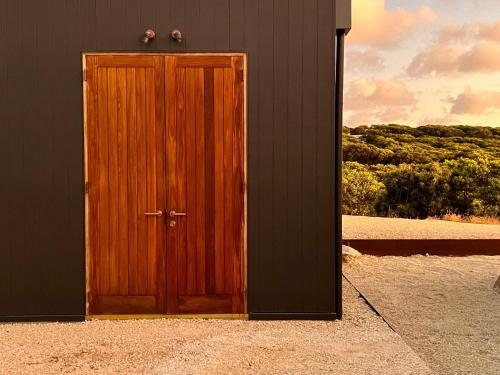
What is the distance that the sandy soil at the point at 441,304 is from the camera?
4.78m

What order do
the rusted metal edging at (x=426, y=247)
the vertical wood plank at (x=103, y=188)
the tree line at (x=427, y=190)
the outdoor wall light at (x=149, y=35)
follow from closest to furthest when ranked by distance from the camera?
the outdoor wall light at (x=149, y=35) < the vertical wood plank at (x=103, y=188) < the rusted metal edging at (x=426, y=247) < the tree line at (x=427, y=190)

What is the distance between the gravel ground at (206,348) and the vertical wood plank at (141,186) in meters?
0.43

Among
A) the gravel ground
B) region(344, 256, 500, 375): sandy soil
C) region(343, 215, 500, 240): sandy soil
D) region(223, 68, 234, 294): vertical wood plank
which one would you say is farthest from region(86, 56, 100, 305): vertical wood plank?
region(343, 215, 500, 240): sandy soil

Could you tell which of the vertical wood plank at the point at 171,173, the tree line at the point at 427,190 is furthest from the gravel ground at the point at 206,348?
the tree line at the point at 427,190

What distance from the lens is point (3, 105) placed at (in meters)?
5.20

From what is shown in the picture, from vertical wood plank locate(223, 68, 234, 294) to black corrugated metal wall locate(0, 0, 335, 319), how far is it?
0.55 ft

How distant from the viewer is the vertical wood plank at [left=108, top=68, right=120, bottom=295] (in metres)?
5.22

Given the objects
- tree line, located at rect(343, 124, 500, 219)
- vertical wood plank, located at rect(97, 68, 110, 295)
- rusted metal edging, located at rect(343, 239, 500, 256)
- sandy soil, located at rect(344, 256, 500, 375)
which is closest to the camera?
sandy soil, located at rect(344, 256, 500, 375)

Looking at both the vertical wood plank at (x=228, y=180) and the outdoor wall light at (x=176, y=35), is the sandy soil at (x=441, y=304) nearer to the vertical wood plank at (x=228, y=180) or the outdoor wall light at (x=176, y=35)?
the vertical wood plank at (x=228, y=180)

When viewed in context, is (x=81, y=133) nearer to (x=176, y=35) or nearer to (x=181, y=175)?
(x=181, y=175)

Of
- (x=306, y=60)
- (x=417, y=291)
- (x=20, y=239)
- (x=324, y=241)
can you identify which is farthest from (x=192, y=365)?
(x=417, y=291)

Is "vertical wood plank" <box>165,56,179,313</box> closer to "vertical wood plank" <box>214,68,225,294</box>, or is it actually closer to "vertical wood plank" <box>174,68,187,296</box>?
"vertical wood plank" <box>174,68,187,296</box>

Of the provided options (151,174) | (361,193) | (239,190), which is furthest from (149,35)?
(361,193)

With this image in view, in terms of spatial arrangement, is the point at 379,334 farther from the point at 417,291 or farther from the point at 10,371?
the point at 10,371
